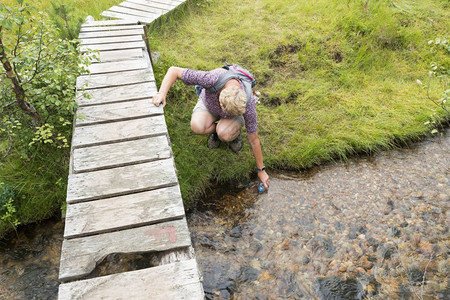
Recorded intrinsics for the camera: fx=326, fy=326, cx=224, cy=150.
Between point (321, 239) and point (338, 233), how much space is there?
7.8 inches

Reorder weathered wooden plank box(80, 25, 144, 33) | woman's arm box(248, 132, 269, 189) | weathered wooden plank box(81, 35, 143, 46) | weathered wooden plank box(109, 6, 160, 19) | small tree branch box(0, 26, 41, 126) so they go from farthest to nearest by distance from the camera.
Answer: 1. weathered wooden plank box(109, 6, 160, 19)
2. weathered wooden plank box(80, 25, 144, 33)
3. weathered wooden plank box(81, 35, 143, 46)
4. woman's arm box(248, 132, 269, 189)
5. small tree branch box(0, 26, 41, 126)

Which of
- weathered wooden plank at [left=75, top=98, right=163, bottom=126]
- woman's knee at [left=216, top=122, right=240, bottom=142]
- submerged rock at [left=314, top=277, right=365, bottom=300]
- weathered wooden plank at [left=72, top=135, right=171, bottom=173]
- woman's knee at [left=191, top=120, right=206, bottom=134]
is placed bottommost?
submerged rock at [left=314, top=277, right=365, bottom=300]

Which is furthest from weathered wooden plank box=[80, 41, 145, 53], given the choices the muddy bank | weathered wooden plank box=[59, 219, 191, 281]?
weathered wooden plank box=[59, 219, 191, 281]

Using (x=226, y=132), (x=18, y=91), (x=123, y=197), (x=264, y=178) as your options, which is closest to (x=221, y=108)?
(x=226, y=132)

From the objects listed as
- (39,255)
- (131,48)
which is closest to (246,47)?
(131,48)

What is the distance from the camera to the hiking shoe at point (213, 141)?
13.5 feet

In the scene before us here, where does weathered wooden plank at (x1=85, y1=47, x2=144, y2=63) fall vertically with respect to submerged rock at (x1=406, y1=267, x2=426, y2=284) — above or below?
above

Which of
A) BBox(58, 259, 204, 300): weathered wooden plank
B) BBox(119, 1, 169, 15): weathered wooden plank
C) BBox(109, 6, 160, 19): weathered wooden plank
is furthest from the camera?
BBox(119, 1, 169, 15): weathered wooden plank

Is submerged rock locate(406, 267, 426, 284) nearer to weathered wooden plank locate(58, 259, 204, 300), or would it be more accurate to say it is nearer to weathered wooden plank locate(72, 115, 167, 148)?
weathered wooden plank locate(58, 259, 204, 300)

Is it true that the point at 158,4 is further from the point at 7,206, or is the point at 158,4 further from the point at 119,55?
the point at 7,206

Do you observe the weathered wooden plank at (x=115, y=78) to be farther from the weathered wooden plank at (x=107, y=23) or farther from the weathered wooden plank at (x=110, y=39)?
the weathered wooden plank at (x=107, y=23)

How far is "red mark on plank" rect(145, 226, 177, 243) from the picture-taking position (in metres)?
2.19

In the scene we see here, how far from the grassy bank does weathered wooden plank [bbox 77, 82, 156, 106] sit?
84 cm

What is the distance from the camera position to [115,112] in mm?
3205
